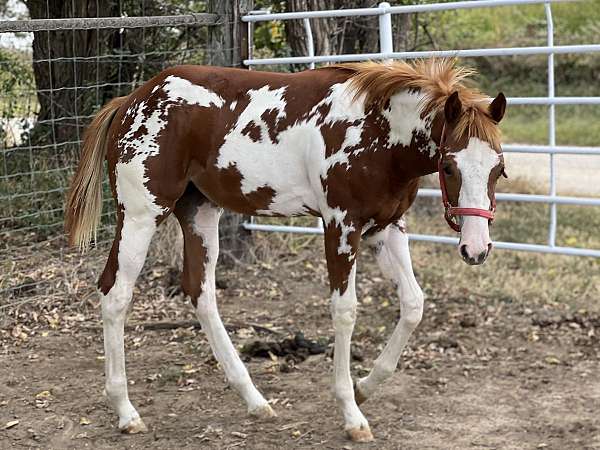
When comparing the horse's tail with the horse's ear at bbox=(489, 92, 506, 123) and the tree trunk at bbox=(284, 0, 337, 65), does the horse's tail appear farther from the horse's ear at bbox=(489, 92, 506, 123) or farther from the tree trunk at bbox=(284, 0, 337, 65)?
the tree trunk at bbox=(284, 0, 337, 65)

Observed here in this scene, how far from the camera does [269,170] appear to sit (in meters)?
4.00

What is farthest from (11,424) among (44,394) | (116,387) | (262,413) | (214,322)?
(262,413)

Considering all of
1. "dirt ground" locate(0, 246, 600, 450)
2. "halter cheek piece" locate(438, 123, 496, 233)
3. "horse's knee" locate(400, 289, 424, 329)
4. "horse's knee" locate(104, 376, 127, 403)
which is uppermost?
"halter cheek piece" locate(438, 123, 496, 233)

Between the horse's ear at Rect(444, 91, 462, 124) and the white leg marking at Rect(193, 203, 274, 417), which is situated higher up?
the horse's ear at Rect(444, 91, 462, 124)

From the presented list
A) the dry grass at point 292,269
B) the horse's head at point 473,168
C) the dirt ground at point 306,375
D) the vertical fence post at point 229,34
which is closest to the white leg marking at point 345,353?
the dirt ground at point 306,375

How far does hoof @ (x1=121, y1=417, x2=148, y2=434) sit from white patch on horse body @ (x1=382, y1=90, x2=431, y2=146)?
1.67 metres

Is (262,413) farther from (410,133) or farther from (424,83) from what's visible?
(424,83)

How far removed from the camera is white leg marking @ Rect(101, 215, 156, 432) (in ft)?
13.4

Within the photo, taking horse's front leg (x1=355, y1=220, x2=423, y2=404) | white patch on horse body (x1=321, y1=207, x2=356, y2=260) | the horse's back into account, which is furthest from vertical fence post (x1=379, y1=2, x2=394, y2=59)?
white patch on horse body (x1=321, y1=207, x2=356, y2=260)

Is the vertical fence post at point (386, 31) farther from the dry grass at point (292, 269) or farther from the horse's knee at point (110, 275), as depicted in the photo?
the horse's knee at point (110, 275)

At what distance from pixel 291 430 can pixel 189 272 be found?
2.90ft

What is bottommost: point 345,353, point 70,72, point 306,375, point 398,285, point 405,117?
point 306,375

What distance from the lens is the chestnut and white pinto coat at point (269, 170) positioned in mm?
3754

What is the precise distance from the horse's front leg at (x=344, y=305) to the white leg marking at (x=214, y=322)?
470 mm
